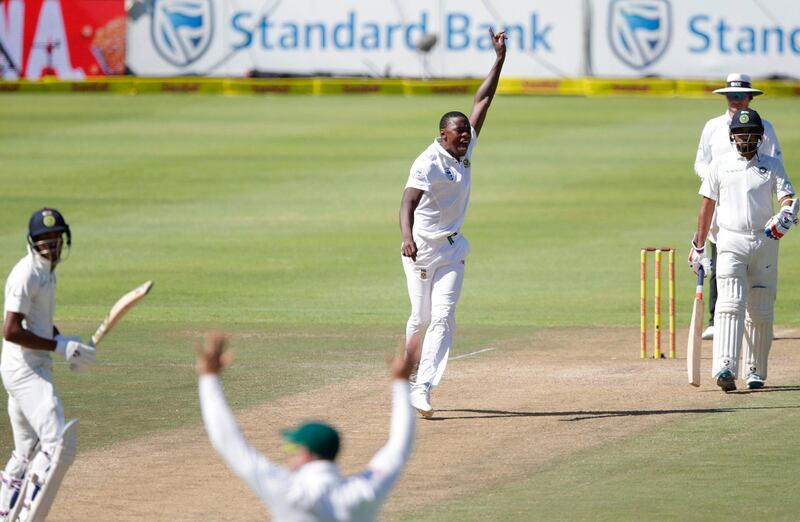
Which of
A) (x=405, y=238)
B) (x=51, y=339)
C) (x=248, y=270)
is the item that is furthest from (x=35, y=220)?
(x=248, y=270)

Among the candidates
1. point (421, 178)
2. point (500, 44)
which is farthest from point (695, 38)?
point (421, 178)

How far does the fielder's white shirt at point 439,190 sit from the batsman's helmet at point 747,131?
1909 millimetres

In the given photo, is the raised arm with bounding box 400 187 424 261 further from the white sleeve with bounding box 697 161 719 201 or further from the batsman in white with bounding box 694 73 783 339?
the batsman in white with bounding box 694 73 783 339

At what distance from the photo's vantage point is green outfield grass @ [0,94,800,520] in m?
12.0

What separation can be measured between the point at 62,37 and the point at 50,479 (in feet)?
90.3

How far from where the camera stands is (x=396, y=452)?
556cm

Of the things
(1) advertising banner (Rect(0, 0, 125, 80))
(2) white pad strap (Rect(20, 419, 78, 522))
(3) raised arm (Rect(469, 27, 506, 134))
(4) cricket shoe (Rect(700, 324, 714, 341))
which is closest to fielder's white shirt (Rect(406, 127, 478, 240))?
(3) raised arm (Rect(469, 27, 506, 134))

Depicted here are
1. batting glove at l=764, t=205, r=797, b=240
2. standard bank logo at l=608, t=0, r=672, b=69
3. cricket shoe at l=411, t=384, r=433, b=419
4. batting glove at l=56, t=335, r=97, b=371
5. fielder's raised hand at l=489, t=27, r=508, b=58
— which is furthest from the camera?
standard bank logo at l=608, t=0, r=672, b=69

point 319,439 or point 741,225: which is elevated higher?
point 741,225

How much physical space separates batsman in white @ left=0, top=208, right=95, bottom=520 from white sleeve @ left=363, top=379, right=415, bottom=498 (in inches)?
106

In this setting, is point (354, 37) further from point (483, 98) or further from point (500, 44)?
point (483, 98)

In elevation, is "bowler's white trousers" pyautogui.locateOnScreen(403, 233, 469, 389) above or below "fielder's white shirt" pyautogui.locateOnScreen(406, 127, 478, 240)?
below

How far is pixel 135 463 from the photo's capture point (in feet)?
31.6

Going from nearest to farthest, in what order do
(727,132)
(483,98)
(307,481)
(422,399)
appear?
(307,481) < (422,399) < (483,98) < (727,132)
